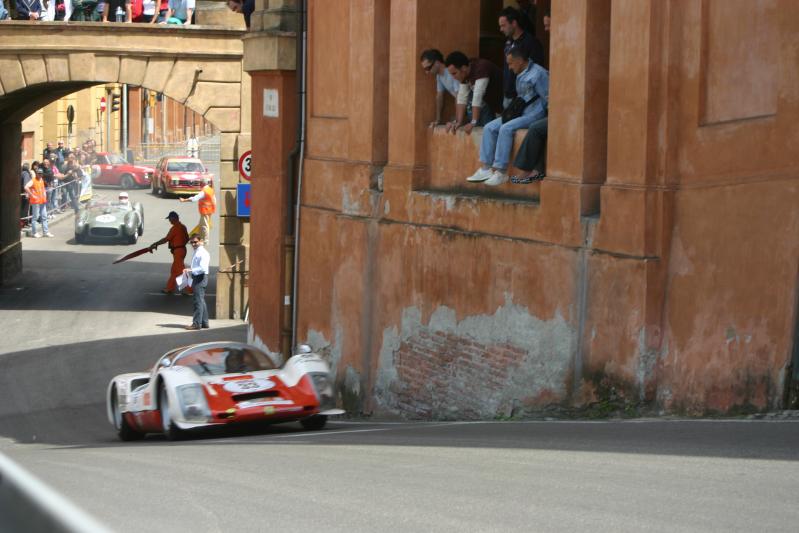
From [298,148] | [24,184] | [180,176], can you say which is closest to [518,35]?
[298,148]

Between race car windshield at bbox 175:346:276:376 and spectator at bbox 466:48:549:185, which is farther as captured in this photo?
race car windshield at bbox 175:346:276:376

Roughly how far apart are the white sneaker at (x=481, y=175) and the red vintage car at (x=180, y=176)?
140ft

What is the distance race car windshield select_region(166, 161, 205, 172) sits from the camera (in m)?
58.5

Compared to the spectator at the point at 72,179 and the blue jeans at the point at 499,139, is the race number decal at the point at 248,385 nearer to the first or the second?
the blue jeans at the point at 499,139

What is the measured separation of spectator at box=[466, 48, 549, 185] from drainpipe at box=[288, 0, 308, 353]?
5.50 meters

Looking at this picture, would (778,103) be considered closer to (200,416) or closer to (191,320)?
(200,416)

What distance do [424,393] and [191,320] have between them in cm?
1138

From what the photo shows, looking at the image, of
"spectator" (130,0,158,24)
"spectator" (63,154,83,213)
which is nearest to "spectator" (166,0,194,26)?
"spectator" (130,0,158,24)

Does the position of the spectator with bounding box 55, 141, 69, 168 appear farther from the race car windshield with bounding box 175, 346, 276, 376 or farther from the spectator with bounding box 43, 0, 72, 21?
the race car windshield with bounding box 175, 346, 276, 376

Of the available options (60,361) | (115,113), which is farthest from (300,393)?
(115,113)

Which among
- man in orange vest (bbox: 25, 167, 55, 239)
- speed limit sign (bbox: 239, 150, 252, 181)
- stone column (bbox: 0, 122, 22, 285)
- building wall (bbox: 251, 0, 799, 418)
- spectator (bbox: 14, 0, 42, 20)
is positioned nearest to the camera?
building wall (bbox: 251, 0, 799, 418)

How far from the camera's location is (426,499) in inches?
304

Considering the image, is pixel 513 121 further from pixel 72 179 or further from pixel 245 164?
pixel 72 179

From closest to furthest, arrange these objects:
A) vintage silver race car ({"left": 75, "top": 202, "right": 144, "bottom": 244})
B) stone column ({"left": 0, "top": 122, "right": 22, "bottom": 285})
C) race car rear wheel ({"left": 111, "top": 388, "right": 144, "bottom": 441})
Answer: race car rear wheel ({"left": 111, "top": 388, "right": 144, "bottom": 441})
stone column ({"left": 0, "top": 122, "right": 22, "bottom": 285})
vintage silver race car ({"left": 75, "top": 202, "right": 144, "bottom": 244})
